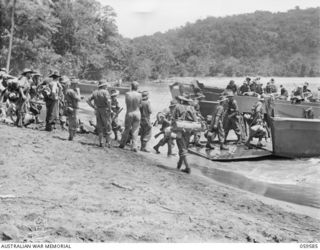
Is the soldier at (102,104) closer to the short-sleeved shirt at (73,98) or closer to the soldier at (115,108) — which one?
the short-sleeved shirt at (73,98)

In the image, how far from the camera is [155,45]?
8394 cm

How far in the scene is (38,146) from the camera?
11641mm

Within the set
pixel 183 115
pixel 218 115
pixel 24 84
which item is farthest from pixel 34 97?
pixel 183 115

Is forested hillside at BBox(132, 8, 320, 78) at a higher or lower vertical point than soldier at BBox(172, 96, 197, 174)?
higher

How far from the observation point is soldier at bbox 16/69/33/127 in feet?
45.9

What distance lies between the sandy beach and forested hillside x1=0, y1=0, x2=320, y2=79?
27.8m

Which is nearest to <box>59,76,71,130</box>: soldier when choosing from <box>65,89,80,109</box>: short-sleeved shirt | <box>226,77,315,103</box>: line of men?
<box>65,89,80,109</box>: short-sleeved shirt

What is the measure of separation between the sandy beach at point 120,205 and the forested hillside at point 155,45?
1096 inches

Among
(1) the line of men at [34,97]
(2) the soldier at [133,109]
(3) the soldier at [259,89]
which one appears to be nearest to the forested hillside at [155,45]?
(3) the soldier at [259,89]

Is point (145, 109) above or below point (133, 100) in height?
below

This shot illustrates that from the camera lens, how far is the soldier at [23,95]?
45.9 feet

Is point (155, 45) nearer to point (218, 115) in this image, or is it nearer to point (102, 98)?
point (218, 115)

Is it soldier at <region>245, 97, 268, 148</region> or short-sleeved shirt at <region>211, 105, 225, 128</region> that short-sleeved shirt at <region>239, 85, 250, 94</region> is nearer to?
soldier at <region>245, 97, 268, 148</region>

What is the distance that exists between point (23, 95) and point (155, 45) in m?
71.2
